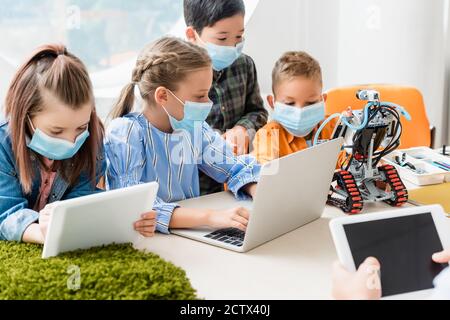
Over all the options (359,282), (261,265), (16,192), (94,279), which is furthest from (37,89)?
(359,282)

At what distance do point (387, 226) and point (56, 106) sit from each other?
0.82 m

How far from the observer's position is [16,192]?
1.58 metres

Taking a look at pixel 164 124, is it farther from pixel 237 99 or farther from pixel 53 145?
pixel 237 99

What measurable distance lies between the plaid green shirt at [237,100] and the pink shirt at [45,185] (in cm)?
95

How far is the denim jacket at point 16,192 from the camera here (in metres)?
1.51

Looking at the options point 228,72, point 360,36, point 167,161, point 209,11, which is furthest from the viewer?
point 360,36

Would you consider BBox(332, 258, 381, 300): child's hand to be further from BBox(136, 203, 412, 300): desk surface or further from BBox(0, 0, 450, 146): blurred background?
BBox(0, 0, 450, 146): blurred background

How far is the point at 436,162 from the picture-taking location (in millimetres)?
2123

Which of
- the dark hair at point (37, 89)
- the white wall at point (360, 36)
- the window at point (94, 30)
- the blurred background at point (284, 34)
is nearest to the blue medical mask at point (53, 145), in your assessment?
the dark hair at point (37, 89)

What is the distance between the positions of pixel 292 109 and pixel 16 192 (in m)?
0.98

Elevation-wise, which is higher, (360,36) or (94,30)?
(94,30)

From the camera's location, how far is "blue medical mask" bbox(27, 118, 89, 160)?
155 cm
